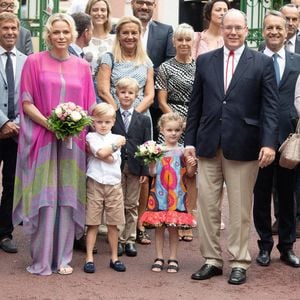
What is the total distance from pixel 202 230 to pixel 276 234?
71.6 inches

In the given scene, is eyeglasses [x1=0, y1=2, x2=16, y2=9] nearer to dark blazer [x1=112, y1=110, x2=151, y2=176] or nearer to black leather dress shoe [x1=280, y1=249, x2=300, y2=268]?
dark blazer [x1=112, y1=110, x2=151, y2=176]

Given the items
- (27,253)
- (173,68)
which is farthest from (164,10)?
(27,253)

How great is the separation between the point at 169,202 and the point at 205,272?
0.74 metres

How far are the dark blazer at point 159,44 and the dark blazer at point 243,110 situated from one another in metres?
2.14

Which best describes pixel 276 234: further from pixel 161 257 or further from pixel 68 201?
pixel 68 201

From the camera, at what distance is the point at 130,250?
8.57 meters

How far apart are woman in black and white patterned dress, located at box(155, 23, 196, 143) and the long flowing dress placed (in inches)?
54.9

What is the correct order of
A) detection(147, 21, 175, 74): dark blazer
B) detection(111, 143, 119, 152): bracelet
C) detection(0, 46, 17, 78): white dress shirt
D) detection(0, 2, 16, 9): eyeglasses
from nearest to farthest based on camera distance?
detection(111, 143, 119, 152): bracelet < detection(0, 46, 17, 78): white dress shirt < detection(0, 2, 16, 9): eyeglasses < detection(147, 21, 175, 74): dark blazer

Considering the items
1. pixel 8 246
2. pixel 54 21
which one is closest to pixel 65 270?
pixel 8 246

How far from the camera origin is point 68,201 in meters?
7.88

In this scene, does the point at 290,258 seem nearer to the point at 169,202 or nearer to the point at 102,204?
the point at 169,202

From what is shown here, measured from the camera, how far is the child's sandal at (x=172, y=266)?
26.1ft

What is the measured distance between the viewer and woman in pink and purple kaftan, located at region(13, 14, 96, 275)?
7.80 m

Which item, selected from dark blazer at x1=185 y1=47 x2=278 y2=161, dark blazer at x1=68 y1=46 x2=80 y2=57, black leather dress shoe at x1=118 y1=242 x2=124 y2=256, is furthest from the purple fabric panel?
dark blazer at x1=68 y1=46 x2=80 y2=57
